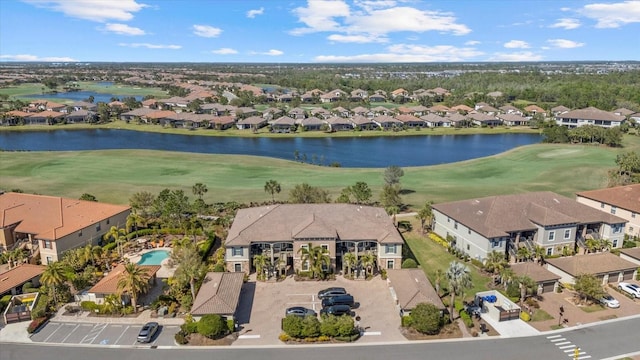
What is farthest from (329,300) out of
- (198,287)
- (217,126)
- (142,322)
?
(217,126)

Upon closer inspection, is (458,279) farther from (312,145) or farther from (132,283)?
(312,145)

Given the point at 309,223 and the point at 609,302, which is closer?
the point at 609,302

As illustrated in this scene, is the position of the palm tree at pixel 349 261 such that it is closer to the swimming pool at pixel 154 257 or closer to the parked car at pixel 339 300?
the parked car at pixel 339 300

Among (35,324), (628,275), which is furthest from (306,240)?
(628,275)

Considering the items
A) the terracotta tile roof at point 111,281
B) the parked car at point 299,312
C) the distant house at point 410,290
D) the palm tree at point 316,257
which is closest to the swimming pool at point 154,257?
the terracotta tile roof at point 111,281

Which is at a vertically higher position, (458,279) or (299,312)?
(458,279)

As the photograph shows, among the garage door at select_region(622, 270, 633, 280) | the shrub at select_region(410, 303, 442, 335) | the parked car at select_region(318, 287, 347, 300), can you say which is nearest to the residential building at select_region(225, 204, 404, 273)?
the parked car at select_region(318, 287, 347, 300)
